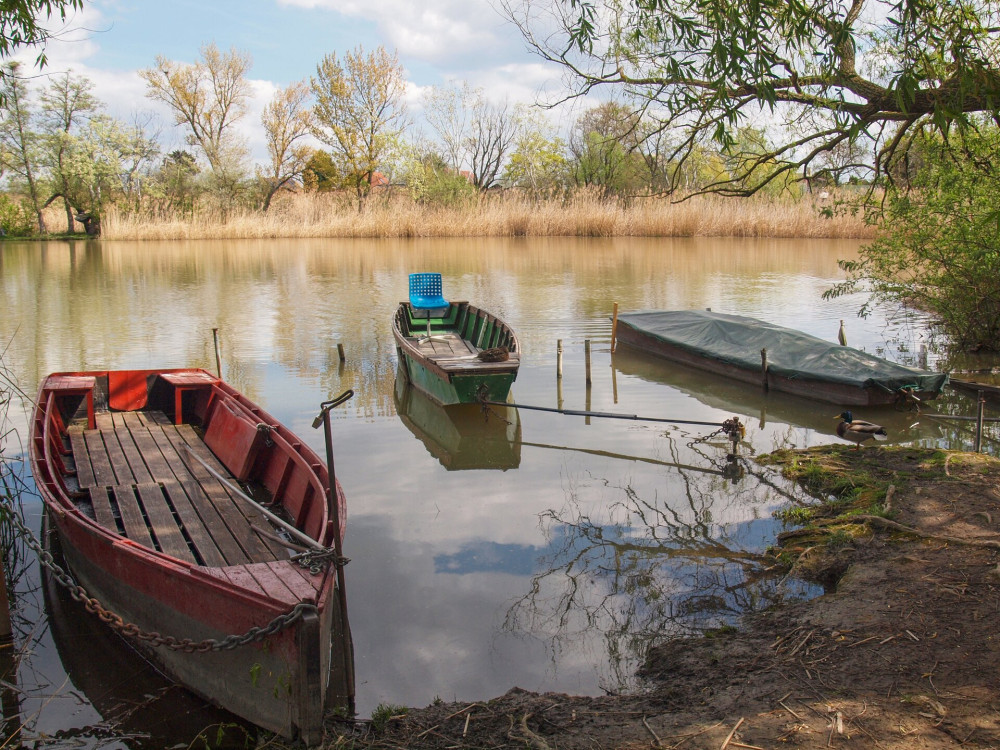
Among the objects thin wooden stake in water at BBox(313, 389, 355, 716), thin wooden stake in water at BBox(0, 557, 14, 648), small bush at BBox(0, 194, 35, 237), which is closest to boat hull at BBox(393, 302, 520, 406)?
thin wooden stake in water at BBox(313, 389, 355, 716)

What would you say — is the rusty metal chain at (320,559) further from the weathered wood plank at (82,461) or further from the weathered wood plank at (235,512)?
the weathered wood plank at (82,461)

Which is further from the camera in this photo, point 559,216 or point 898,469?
point 559,216

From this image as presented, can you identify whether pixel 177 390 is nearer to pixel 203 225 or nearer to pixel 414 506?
pixel 414 506

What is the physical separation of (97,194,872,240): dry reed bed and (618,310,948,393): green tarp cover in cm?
2172

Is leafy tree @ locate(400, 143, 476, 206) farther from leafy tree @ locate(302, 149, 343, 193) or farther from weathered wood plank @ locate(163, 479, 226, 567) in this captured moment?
weathered wood plank @ locate(163, 479, 226, 567)

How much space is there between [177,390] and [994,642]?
7.74 metres

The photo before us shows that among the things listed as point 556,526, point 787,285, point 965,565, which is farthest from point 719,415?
point 787,285

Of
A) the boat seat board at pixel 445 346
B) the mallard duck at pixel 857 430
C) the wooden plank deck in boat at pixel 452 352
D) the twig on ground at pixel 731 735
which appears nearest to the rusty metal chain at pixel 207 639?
the twig on ground at pixel 731 735

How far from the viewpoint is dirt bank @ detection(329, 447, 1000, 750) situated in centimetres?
382

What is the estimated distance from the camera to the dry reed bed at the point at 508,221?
37.0 m

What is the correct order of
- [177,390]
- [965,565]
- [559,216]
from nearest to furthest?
[965,565]
[177,390]
[559,216]

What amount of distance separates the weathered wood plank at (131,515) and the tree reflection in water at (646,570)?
8.60ft

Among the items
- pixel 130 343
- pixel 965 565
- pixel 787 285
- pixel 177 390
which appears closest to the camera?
pixel 965 565

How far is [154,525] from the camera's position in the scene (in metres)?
6.05
